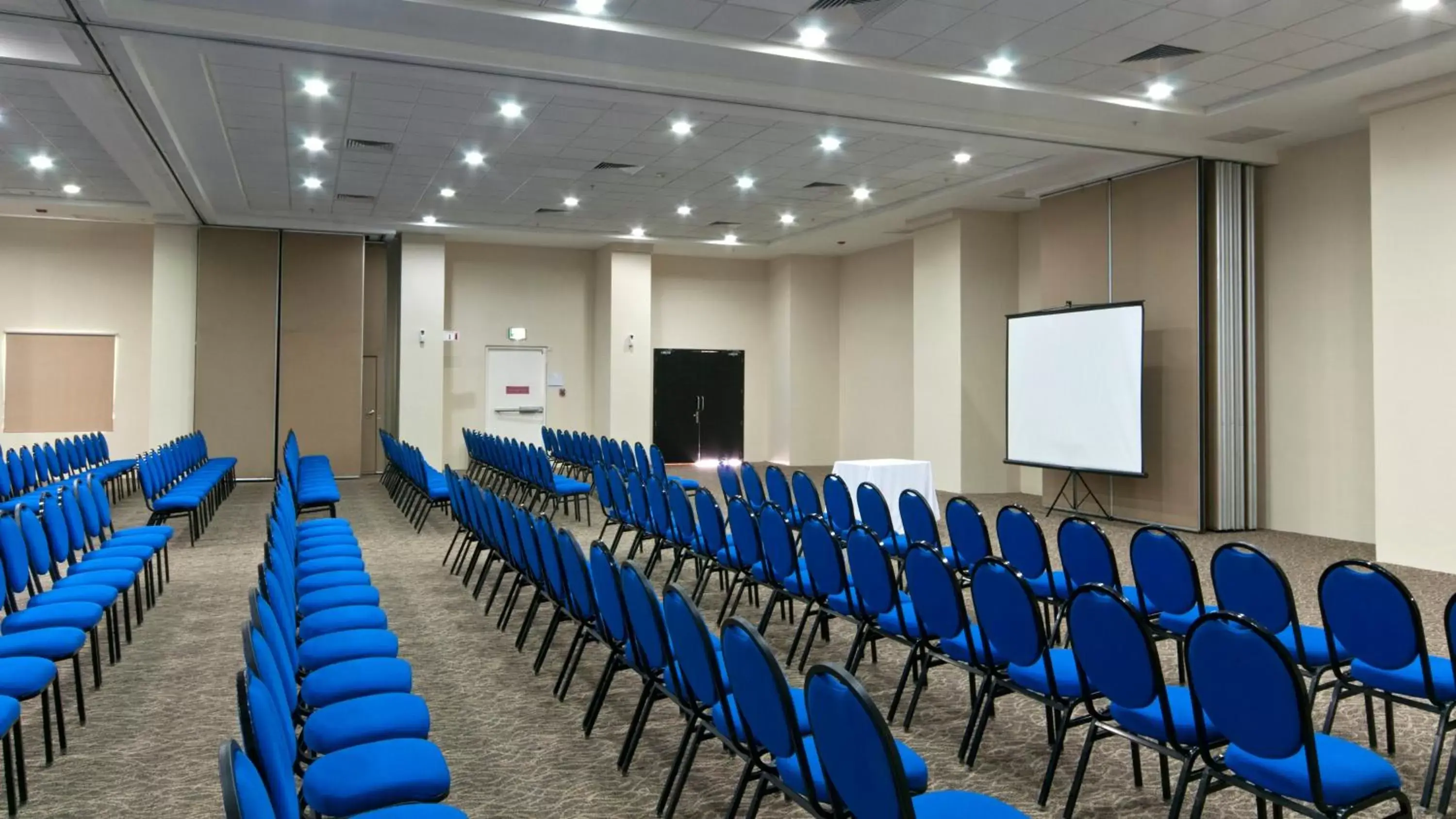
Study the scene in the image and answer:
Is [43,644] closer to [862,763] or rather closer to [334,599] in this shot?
[334,599]

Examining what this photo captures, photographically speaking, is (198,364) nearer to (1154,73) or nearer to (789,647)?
(789,647)

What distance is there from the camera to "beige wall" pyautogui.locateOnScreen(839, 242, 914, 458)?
15461mm

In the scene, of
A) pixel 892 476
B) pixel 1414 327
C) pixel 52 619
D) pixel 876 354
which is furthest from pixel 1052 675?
pixel 876 354

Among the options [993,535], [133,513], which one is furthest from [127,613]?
[993,535]

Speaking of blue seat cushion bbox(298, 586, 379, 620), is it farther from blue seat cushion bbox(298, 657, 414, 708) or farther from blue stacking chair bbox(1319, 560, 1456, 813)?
blue stacking chair bbox(1319, 560, 1456, 813)

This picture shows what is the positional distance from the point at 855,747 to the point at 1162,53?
22.4 feet

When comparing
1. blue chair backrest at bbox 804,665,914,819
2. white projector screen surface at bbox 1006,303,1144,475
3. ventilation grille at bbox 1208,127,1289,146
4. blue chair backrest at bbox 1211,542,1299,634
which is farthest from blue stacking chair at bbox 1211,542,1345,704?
ventilation grille at bbox 1208,127,1289,146

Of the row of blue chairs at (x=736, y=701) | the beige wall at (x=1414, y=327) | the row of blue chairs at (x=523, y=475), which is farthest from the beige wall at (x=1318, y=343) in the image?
the row of blue chairs at (x=736, y=701)

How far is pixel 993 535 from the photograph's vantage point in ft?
29.2

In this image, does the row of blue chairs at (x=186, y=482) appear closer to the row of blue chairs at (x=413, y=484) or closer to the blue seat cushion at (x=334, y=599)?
the row of blue chairs at (x=413, y=484)

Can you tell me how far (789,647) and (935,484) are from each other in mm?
8689

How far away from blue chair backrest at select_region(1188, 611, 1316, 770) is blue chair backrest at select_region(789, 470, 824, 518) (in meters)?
4.15

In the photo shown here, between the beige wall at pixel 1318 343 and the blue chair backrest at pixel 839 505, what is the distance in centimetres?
557

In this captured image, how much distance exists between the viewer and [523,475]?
1042cm
